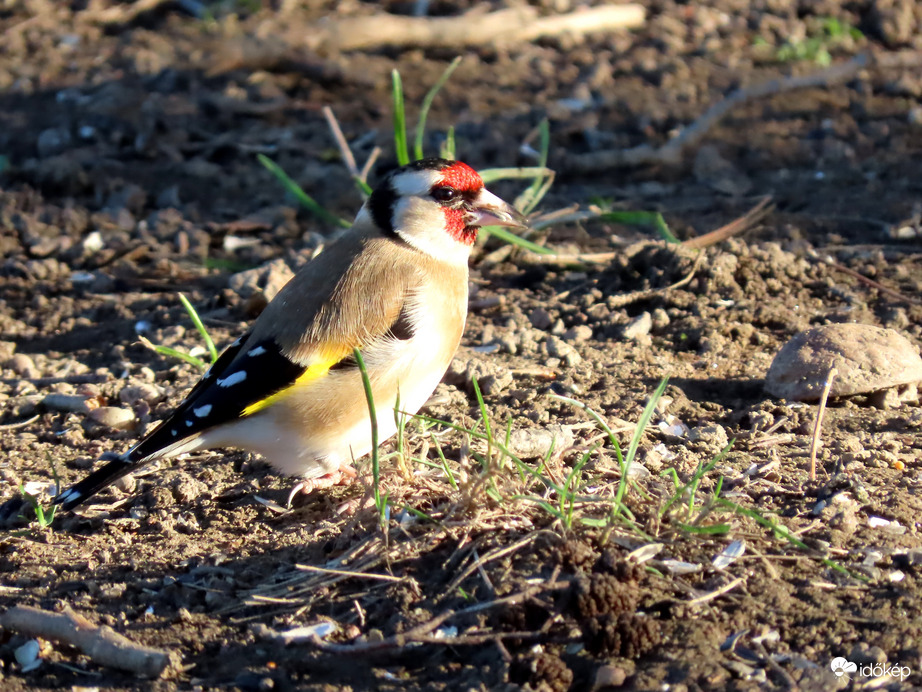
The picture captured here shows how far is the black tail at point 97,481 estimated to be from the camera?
405 centimetres

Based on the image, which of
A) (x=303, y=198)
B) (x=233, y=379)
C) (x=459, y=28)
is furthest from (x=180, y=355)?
A: (x=459, y=28)

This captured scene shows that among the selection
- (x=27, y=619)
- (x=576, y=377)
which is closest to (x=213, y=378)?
(x=27, y=619)

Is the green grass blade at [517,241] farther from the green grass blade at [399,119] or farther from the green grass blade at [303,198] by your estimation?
the green grass blade at [303,198]

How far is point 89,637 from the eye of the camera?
3357 mm

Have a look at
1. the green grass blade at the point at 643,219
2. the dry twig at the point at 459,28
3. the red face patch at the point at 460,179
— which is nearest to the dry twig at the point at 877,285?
the green grass blade at the point at 643,219

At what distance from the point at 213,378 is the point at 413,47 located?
236 inches

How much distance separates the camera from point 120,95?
903cm

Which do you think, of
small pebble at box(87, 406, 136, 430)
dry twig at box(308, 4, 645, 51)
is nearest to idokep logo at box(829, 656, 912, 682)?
small pebble at box(87, 406, 136, 430)

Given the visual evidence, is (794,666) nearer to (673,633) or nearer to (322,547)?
(673,633)

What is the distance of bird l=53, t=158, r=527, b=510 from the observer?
13.9 feet

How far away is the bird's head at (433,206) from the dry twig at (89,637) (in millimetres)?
2251

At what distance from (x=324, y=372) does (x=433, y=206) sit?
1047mm

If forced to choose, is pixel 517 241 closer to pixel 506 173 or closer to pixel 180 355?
pixel 506 173

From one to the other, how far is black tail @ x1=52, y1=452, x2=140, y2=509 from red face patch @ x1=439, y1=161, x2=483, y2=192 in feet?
6.17
